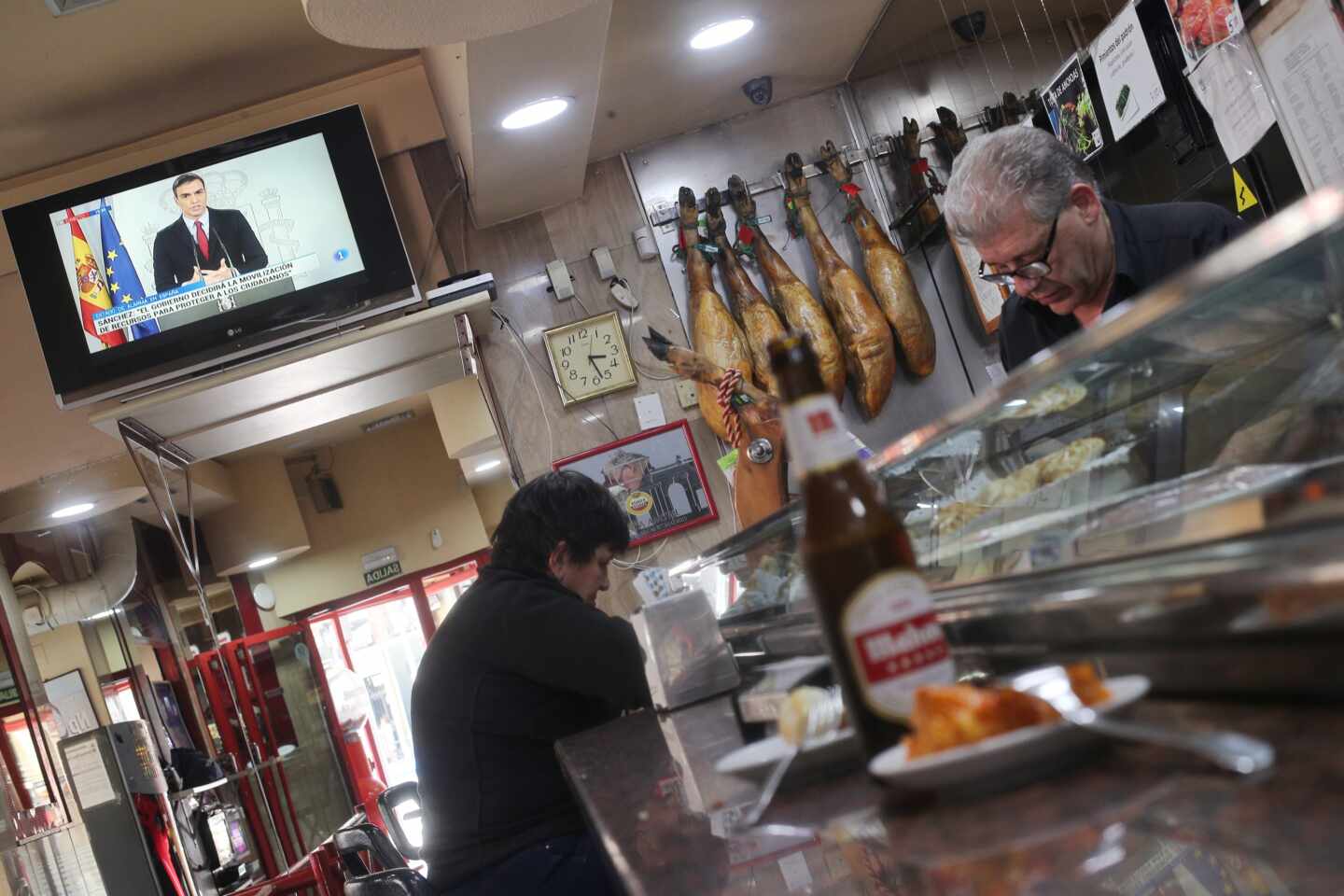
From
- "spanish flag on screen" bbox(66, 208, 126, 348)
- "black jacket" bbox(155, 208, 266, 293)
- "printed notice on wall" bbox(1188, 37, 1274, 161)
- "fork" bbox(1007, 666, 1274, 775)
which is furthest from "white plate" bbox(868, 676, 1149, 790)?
"spanish flag on screen" bbox(66, 208, 126, 348)

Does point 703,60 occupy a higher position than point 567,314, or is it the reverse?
point 703,60

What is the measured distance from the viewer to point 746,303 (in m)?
4.37

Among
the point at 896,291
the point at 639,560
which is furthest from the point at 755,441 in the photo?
the point at 896,291

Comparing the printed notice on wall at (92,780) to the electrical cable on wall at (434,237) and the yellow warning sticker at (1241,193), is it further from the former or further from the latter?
the yellow warning sticker at (1241,193)

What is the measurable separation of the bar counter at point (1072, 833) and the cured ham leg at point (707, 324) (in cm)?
314

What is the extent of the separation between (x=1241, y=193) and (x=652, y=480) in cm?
229

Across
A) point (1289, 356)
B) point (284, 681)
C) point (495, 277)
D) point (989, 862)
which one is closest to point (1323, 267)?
point (1289, 356)

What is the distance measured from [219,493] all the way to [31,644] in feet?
7.34

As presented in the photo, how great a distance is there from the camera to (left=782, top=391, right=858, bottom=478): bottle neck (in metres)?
0.83

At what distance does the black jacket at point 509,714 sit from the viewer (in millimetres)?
2434

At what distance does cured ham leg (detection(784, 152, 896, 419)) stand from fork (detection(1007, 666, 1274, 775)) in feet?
11.4

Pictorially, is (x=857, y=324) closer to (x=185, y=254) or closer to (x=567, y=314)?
(x=567, y=314)

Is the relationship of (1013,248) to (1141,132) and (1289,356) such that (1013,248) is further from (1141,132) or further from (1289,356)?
(1289,356)

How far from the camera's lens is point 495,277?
4.51 meters
